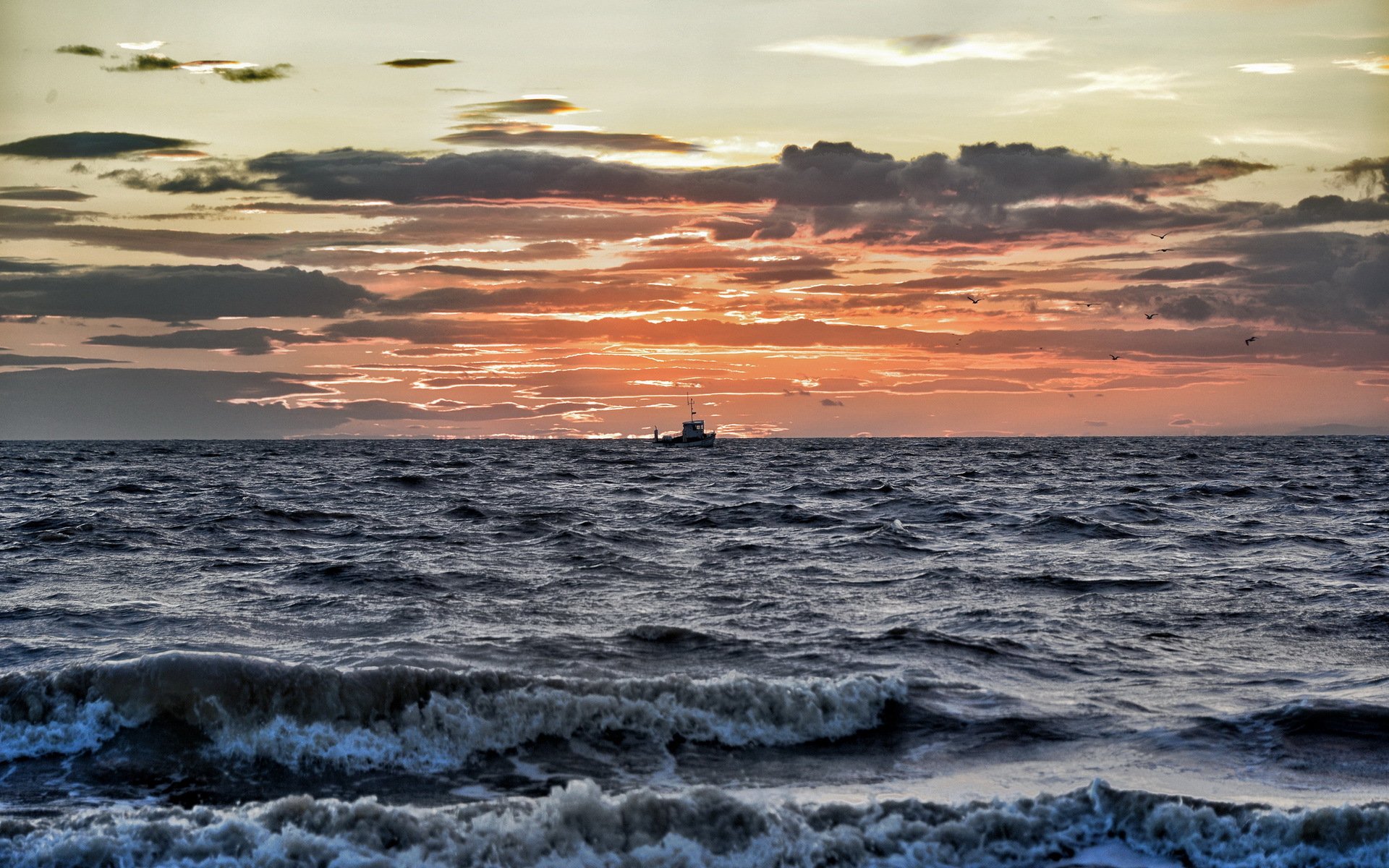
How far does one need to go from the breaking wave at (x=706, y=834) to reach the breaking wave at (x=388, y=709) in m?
2.43

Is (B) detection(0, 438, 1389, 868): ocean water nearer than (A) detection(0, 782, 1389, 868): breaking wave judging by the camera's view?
No

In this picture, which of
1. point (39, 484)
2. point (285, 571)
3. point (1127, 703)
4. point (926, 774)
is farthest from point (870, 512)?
point (39, 484)

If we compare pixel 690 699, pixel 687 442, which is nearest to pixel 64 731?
pixel 690 699

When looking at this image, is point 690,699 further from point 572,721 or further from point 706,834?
point 706,834

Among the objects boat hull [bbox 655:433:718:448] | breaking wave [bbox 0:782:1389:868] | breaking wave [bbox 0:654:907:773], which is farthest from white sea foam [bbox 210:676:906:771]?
boat hull [bbox 655:433:718:448]

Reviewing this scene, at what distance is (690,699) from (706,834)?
3640 millimetres

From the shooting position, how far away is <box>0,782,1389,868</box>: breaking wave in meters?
9.09

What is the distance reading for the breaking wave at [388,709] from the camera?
1215cm

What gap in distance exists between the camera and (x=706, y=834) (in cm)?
948

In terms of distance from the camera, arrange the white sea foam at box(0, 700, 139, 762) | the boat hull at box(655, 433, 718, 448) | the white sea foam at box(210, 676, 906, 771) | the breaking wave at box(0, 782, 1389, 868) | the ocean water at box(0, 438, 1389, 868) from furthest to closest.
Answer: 1. the boat hull at box(655, 433, 718, 448)
2. the white sea foam at box(210, 676, 906, 771)
3. the white sea foam at box(0, 700, 139, 762)
4. the ocean water at box(0, 438, 1389, 868)
5. the breaking wave at box(0, 782, 1389, 868)

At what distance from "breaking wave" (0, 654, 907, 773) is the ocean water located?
4 centimetres

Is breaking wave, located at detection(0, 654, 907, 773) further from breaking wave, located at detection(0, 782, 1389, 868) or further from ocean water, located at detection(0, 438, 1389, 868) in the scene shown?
breaking wave, located at detection(0, 782, 1389, 868)

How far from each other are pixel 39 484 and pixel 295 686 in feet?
158

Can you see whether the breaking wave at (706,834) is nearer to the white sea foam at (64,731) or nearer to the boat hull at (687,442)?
the white sea foam at (64,731)
